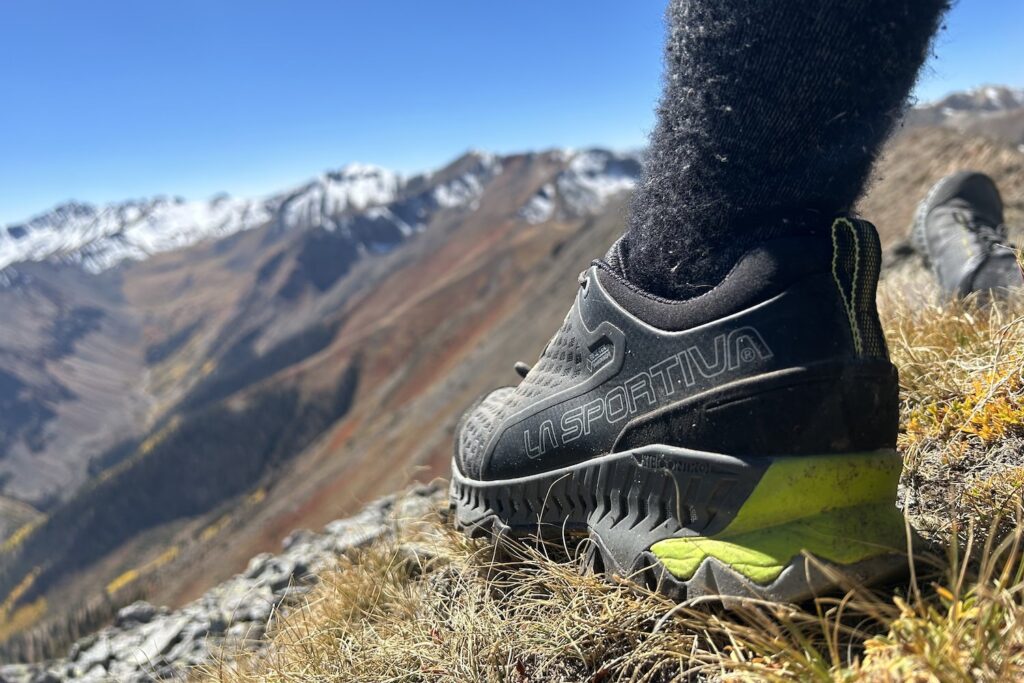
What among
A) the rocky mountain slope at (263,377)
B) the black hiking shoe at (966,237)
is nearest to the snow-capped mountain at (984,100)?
the rocky mountain slope at (263,377)

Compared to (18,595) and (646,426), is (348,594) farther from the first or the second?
(18,595)

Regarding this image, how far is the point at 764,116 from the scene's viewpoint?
3.45ft

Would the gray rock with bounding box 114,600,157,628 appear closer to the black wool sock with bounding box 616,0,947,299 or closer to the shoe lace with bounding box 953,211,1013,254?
A: the black wool sock with bounding box 616,0,947,299

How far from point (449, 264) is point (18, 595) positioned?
60.8 m

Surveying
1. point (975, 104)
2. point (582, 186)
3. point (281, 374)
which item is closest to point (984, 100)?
point (975, 104)

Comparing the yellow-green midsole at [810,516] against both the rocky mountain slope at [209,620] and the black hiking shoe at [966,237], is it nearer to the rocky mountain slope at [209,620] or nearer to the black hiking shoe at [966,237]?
the rocky mountain slope at [209,620]

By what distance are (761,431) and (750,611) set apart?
0.29 meters

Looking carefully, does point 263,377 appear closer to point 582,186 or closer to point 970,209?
point 582,186

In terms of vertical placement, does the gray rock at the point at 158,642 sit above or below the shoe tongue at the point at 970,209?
below

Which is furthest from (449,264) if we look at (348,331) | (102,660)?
(102,660)

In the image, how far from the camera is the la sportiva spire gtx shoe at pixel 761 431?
984 mm

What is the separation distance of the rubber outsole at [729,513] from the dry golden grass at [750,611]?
0.04 meters

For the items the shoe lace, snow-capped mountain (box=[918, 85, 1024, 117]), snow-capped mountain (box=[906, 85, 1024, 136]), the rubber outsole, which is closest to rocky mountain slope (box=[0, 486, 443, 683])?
the rubber outsole

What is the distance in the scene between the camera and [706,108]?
1104 millimetres
